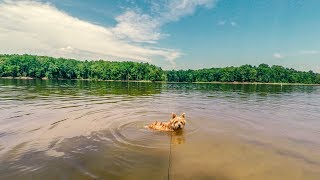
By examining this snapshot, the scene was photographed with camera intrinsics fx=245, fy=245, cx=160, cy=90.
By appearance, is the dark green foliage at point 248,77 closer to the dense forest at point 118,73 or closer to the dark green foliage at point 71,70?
the dense forest at point 118,73

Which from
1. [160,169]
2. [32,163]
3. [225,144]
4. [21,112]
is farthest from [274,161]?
[21,112]

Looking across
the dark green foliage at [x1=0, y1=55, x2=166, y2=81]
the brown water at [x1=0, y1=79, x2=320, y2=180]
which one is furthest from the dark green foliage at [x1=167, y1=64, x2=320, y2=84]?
the brown water at [x1=0, y1=79, x2=320, y2=180]

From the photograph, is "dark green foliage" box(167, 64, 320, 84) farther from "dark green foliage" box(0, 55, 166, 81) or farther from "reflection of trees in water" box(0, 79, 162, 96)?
"reflection of trees in water" box(0, 79, 162, 96)

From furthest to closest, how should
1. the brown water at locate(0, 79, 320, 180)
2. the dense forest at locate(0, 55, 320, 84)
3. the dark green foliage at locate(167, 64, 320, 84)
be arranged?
the dark green foliage at locate(167, 64, 320, 84) < the dense forest at locate(0, 55, 320, 84) < the brown water at locate(0, 79, 320, 180)

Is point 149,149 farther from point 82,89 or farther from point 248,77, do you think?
point 248,77

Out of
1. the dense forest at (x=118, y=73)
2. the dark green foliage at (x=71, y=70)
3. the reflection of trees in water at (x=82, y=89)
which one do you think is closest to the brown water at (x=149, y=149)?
the reflection of trees in water at (x=82, y=89)

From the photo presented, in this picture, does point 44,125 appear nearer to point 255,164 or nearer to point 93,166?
point 93,166

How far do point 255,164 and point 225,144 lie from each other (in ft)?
8.84

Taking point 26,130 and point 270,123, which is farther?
point 270,123

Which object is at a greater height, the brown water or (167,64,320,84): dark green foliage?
(167,64,320,84): dark green foliage

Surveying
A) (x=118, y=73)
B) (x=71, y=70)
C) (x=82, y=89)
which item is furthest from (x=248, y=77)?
(x=82, y=89)

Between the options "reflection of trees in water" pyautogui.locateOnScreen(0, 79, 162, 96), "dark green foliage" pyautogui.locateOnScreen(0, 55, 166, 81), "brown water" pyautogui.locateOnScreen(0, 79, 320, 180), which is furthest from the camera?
"dark green foliage" pyautogui.locateOnScreen(0, 55, 166, 81)

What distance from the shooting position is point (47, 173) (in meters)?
7.85

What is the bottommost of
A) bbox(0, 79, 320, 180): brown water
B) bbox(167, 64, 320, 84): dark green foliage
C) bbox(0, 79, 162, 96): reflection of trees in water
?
bbox(0, 79, 320, 180): brown water
